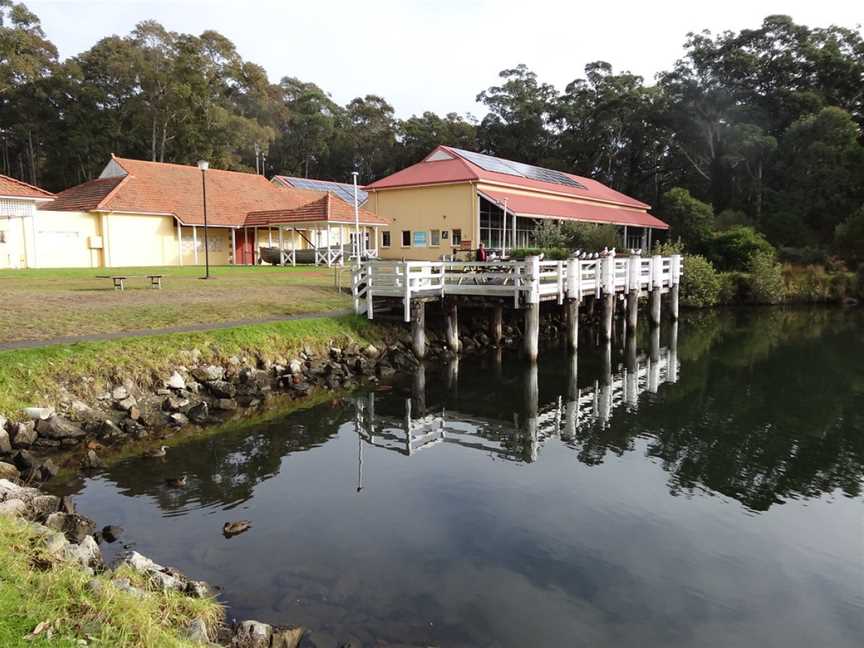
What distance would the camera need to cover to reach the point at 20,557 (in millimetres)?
5320

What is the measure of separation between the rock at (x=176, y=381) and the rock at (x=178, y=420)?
72 centimetres

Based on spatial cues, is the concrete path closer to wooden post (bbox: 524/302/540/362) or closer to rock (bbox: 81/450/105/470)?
rock (bbox: 81/450/105/470)

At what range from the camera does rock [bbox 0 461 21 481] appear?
340 inches

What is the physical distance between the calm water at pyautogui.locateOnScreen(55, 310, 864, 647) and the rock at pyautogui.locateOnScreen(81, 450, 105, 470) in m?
0.36

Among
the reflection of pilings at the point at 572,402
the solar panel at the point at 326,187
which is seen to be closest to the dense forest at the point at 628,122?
the solar panel at the point at 326,187

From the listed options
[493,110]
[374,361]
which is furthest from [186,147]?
[374,361]

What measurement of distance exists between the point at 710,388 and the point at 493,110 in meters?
49.7

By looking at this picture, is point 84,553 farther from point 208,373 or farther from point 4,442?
point 208,373

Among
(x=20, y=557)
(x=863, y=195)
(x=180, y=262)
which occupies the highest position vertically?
(x=863, y=195)

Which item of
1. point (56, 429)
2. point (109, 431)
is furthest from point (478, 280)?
point (56, 429)

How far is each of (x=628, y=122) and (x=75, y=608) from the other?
2178 inches

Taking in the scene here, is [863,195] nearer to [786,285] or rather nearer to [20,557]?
[786,285]

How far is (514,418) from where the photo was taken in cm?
1314

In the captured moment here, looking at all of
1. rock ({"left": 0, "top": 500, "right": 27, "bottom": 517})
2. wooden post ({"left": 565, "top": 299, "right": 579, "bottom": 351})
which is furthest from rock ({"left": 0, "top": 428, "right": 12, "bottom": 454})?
wooden post ({"left": 565, "top": 299, "right": 579, "bottom": 351})
